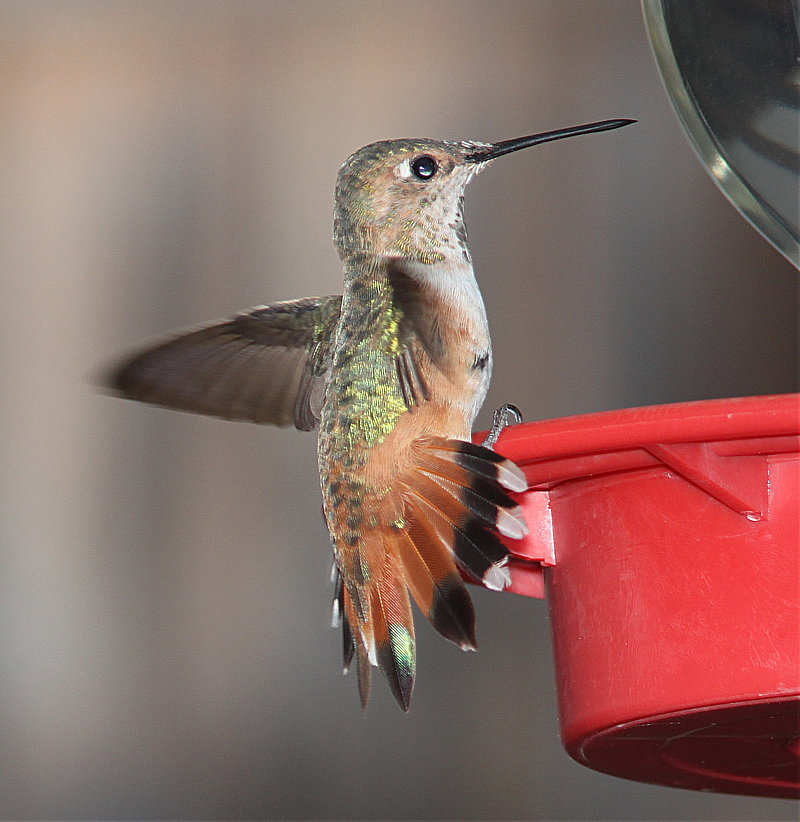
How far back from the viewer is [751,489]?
0.98m

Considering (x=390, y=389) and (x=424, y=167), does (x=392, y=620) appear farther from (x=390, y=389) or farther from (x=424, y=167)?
(x=424, y=167)

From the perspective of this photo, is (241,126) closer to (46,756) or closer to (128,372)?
(46,756)

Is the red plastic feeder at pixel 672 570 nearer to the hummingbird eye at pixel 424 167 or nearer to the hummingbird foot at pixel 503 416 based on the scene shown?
the hummingbird foot at pixel 503 416

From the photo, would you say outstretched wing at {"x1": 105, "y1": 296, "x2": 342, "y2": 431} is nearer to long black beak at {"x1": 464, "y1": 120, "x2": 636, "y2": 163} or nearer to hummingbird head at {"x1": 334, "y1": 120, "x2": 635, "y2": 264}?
hummingbird head at {"x1": 334, "y1": 120, "x2": 635, "y2": 264}

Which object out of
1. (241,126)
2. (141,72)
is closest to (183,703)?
(241,126)

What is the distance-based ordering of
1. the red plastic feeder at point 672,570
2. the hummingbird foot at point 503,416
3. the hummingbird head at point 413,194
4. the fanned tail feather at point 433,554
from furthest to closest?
the hummingbird head at point 413,194
the hummingbird foot at point 503,416
the fanned tail feather at point 433,554
the red plastic feeder at point 672,570

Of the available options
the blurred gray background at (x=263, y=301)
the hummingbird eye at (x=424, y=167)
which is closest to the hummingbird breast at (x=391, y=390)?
the hummingbird eye at (x=424, y=167)

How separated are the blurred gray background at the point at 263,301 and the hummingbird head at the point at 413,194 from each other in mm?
1826

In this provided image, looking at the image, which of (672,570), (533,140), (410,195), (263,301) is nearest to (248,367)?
(410,195)

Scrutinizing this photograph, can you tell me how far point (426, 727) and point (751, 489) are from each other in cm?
231

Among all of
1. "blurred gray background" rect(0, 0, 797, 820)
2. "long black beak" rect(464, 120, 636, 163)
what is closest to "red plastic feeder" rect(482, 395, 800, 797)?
"long black beak" rect(464, 120, 636, 163)

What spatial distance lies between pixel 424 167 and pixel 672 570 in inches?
27.8

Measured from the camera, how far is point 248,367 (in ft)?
5.35

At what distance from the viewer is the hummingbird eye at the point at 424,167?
1521mm
